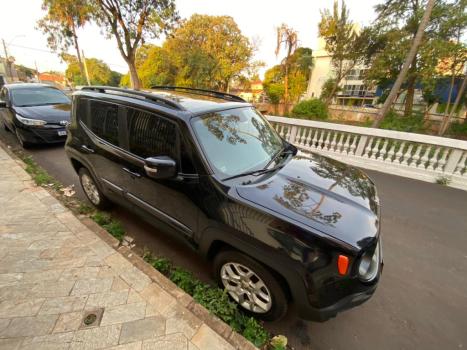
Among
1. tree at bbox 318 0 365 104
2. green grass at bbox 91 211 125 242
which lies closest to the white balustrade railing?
green grass at bbox 91 211 125 242

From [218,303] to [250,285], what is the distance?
368 millimetres

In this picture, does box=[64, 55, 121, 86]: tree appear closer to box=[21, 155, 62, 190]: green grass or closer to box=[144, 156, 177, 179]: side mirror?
box=[21, 155, 62, 190]: green grass

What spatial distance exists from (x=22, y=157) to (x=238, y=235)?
21.2ft

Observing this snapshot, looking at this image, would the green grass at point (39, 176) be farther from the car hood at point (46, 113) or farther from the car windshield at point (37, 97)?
the car windshield at point (37, 97)

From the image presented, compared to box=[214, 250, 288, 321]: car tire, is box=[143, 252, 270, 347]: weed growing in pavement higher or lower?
lower

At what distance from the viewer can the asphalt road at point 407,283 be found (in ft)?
6.12

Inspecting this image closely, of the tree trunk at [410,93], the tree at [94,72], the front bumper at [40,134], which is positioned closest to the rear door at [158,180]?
the front bumper at [40,134]

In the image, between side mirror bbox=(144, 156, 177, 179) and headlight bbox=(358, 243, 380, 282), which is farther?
side mirror bbox=(144, 156, 177, 179)

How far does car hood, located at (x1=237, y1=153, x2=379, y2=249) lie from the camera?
1520 millimetres

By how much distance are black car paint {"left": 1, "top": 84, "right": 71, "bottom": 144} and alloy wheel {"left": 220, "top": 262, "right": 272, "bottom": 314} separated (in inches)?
252

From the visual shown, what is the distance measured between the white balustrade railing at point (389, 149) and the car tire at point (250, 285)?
290 cm

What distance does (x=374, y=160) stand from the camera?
219 inches

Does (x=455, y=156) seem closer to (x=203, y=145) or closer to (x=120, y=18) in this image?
(x=203, y=145)

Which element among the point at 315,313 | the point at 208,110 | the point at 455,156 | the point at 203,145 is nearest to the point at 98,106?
the point at 208,110
